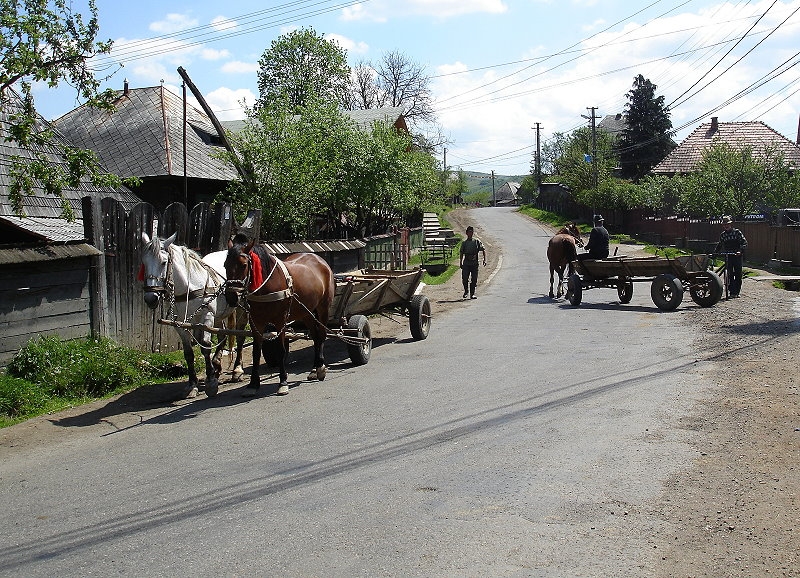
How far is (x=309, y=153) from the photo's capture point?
22.1 m

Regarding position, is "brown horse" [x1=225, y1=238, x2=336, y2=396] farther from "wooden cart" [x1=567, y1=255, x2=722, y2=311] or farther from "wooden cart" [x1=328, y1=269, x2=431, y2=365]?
"wooden cart" [x1=567, y1=255, x2=722, y2=311]

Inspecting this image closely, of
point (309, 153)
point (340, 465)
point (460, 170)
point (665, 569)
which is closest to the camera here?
point (665, 569)

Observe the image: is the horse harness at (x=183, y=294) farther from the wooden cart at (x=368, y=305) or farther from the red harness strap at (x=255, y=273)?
the wooden cart at (x=368, y=305)

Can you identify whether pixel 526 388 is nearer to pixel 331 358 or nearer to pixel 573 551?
pixel 331 358

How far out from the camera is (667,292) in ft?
58.5

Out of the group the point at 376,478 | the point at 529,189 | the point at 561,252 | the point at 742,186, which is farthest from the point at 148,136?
the point at 529,189

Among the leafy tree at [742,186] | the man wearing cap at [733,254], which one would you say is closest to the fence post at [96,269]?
the man wearing cap at [733,254]

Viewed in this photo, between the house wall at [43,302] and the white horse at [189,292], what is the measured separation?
1.68 meters

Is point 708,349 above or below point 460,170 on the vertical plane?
below

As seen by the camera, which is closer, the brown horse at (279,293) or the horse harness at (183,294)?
the horse harness at (183,294)

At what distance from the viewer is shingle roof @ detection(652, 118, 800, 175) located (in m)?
56.8

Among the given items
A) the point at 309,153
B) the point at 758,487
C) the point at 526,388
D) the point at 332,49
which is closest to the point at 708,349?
the point at 526,388

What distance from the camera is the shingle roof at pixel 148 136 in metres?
29.3

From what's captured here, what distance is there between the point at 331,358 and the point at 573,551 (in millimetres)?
8251
